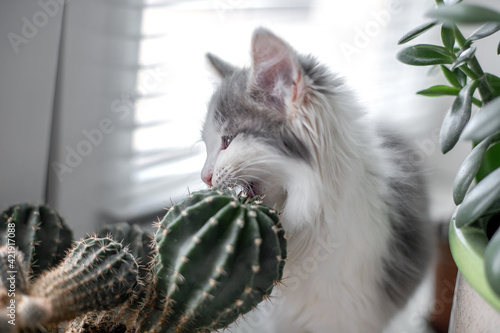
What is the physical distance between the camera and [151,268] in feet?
2.68

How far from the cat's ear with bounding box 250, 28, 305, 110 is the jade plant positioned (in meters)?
0.21

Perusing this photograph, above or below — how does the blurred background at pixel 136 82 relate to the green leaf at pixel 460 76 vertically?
below

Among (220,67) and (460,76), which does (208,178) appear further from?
(460,76)

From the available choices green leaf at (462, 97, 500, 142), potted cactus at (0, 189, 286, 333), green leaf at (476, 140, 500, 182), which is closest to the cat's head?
potted cactus at (0, 189, 286, 333)

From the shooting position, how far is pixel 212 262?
2.38 feet

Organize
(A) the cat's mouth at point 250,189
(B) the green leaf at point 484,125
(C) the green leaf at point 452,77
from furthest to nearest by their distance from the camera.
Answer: (A) the cat's mouth at point 250,189 → (C) the green leaf at point 452,77 → (B) the green leaf at point 484,125

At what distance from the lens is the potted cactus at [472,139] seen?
499 millimetres

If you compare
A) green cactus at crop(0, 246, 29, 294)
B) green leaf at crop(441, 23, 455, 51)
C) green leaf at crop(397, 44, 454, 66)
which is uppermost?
green leaf at crop(441, 23, 455, 51)

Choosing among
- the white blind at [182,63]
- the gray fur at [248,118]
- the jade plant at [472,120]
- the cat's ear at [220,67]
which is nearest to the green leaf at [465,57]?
the jade plant at [472,120]

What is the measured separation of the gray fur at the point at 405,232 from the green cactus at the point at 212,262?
0.39 metres

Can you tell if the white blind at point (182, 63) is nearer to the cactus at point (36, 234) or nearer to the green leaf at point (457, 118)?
the cactus at point (36, 234)

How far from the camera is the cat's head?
91 cm

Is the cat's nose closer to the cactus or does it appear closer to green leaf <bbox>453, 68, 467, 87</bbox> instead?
the cactus

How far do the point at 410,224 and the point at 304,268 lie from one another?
0.32 metres
